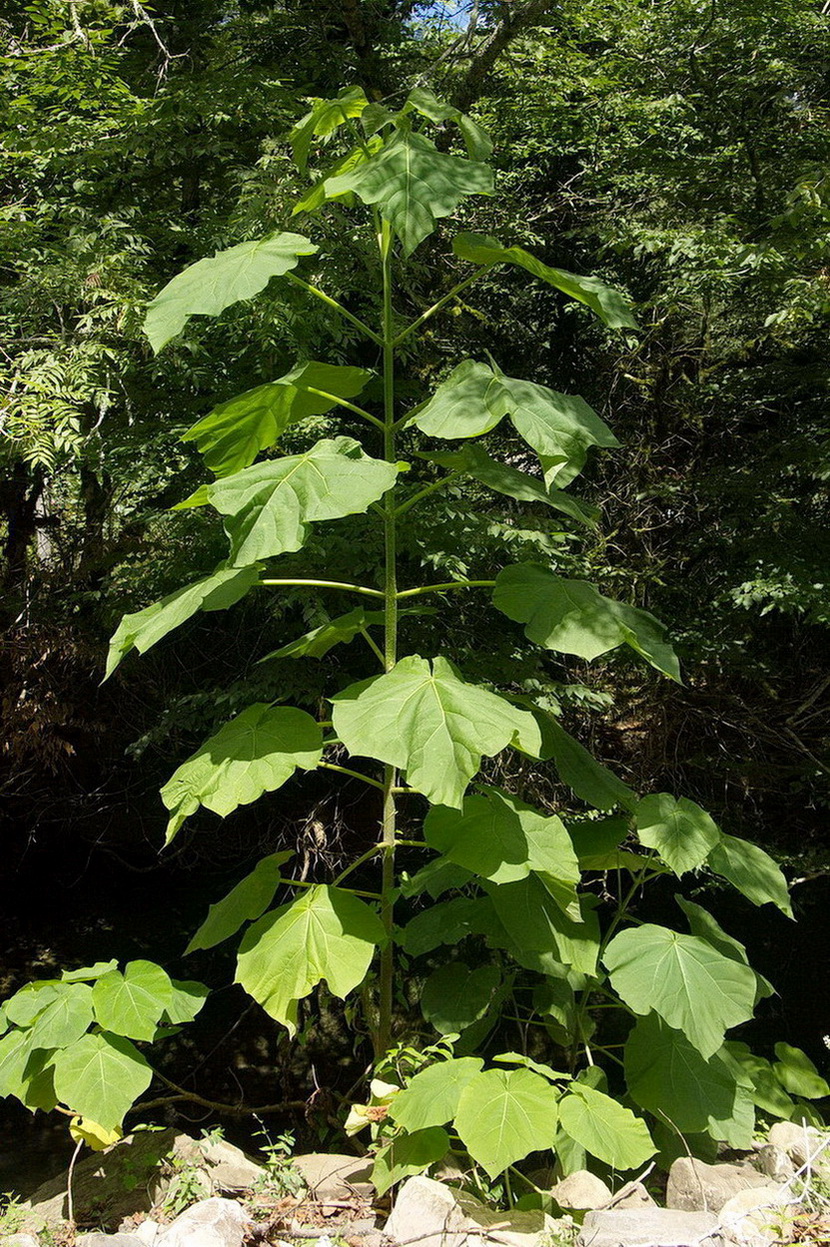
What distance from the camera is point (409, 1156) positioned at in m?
1.81

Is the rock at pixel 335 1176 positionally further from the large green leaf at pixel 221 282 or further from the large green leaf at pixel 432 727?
the large green leaf at pixel 221 282

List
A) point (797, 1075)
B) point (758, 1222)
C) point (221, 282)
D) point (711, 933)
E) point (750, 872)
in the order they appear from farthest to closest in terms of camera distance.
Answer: point (797, 1075)
point (711, 933)
point (750, 872)
point (221, 282)
point (758, 1222)

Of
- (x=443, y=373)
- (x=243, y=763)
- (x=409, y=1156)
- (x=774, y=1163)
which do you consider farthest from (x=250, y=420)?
(x=443, y=373)

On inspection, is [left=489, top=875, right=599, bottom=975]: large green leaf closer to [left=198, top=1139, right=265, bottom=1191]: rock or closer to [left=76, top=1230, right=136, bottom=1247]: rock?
[left=198, top=1139, right=265, bottom=1191]: rock

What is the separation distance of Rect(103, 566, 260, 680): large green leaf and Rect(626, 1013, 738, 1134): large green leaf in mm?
1202

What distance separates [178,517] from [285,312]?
0.94 meters

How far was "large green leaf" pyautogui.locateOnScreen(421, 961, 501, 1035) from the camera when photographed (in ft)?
7.29

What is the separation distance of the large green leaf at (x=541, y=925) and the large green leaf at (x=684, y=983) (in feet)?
0.28

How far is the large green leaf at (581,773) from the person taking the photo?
2.20 metres

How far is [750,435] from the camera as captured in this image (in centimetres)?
548

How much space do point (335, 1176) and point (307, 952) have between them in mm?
586

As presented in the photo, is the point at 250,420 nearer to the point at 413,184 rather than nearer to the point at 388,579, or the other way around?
the point at 388,579

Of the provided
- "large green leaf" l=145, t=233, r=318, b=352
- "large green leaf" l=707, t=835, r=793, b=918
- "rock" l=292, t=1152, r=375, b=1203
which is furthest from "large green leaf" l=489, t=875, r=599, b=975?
"large green leaf" l=145, t=233, r=318, b=352

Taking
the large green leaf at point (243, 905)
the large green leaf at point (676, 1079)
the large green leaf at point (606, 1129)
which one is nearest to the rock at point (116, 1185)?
the large green leaf at point (243, 905)
